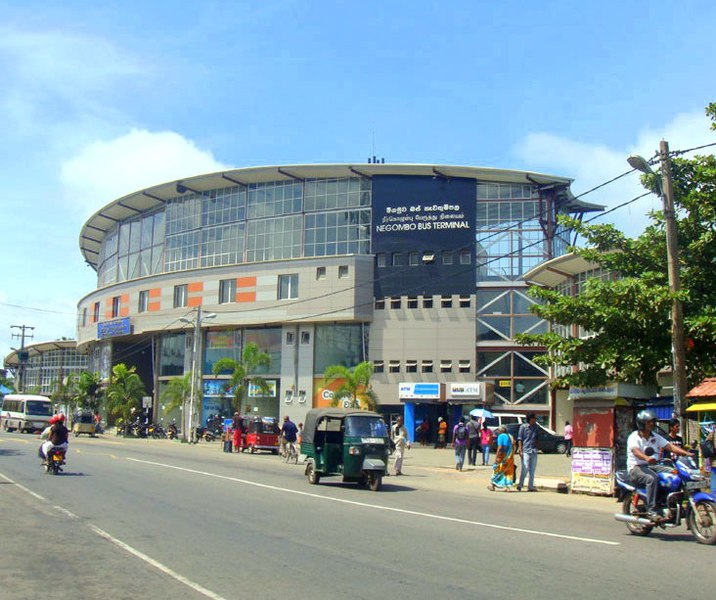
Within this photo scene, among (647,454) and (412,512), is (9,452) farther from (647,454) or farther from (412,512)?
(647,454)

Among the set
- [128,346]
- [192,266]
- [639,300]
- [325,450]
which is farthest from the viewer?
[128,346]

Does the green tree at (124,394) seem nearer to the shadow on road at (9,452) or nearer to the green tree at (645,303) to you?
the shadow on road at (9,452)

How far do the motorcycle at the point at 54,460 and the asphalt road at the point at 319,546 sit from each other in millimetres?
Result: 2226

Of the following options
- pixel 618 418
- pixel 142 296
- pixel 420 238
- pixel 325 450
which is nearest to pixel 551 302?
pixel 618 418

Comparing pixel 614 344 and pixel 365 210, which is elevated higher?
pixel 365 210

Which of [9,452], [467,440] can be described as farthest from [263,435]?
[467,440]

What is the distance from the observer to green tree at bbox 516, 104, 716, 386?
1956 centimetres

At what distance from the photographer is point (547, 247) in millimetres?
55625

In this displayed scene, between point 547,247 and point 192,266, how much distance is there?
28.6 meters

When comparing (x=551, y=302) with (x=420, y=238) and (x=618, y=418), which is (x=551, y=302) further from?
(x=420, y=238)

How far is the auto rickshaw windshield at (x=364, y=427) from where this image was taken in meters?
20.2

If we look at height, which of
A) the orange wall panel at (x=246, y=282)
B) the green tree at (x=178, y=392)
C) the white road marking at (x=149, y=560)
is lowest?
the white road marking at (x=149, y=560)


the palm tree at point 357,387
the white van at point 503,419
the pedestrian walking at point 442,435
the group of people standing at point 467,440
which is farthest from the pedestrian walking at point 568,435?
the palm tree at point 357,387

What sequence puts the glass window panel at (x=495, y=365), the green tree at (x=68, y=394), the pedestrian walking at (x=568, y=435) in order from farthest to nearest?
the green tree at (x=68, y=394)
the glass window panel at (x=495, y=365)
the pedestrian walking at (x=568, y=435)
